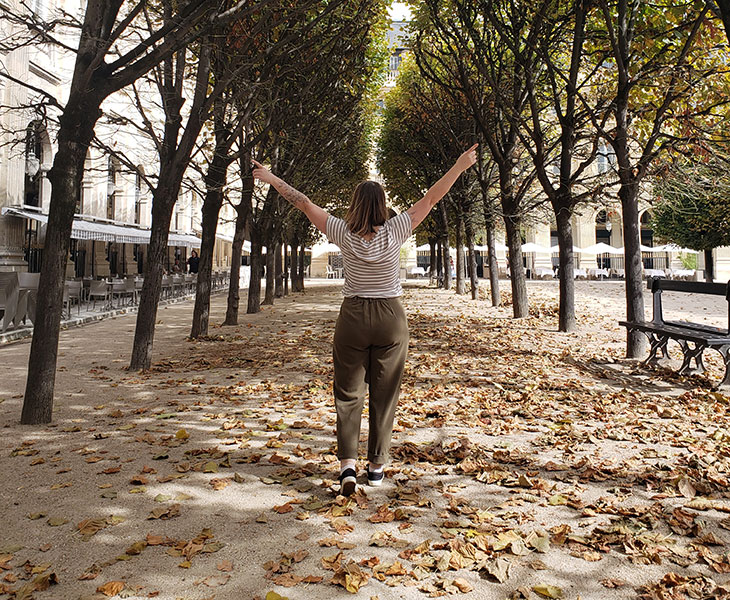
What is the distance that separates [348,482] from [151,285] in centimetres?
593

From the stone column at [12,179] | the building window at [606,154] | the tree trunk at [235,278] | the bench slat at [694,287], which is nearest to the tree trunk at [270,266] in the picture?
the tree trunk at [235,278]

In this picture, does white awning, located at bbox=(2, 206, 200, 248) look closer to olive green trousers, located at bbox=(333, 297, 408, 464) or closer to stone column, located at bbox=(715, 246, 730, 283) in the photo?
olive green trousers, located at bbox=(333, 297, 408, 464)

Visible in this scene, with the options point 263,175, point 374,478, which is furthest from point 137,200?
point 374,478

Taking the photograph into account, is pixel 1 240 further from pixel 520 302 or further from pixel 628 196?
pixel 628 196

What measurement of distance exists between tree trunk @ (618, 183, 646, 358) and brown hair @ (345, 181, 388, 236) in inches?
253

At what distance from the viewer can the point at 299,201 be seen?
382 cm

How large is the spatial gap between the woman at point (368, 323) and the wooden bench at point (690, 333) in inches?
177

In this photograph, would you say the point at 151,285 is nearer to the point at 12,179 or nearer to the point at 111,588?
the point at 111,588

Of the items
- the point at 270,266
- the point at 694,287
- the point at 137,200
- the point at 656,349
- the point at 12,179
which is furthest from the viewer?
the point at 137,200

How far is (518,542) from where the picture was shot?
3039 mm

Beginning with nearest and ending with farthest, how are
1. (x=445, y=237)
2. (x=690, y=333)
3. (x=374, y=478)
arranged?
(x=374, y=478), (x=690, y=333), (x=445, y=237)

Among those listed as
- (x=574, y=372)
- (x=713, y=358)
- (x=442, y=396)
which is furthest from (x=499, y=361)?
(x=713, y=358)

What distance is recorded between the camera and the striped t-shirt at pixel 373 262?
11.9ft

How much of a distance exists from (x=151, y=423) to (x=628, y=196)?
25.0 ft
